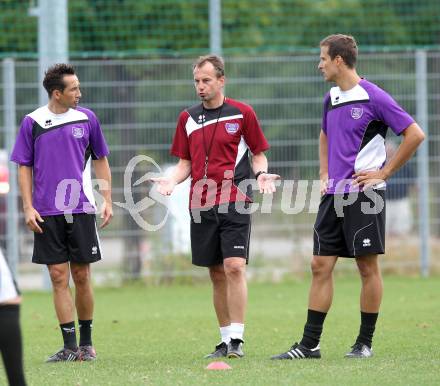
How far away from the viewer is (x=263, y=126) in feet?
47.4

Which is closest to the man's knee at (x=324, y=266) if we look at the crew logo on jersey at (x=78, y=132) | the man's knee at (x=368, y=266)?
the man's knee at (x=368, y=266)

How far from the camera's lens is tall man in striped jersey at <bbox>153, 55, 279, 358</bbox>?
25.5 ft


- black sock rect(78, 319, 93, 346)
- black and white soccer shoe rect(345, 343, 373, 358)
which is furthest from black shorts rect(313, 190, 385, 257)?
black sock rect(78, 319, 93, 346)

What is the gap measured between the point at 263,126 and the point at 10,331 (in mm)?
9596

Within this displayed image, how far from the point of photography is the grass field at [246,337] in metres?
6.62

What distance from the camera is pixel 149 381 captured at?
648 cm

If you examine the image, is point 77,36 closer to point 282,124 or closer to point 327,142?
point 282,124

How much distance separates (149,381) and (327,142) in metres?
2.24

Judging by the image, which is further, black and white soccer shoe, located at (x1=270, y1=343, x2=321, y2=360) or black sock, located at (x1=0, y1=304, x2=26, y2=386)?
black and white soccer shoe, located at (x1=270, y1=343, x2=321, y2=360)

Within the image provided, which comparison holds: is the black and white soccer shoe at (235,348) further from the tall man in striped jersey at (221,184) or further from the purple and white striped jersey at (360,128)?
the purple and white striped jersey at (360,128)

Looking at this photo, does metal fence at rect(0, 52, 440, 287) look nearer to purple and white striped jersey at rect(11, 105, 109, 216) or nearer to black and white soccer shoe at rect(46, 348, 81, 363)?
purple and white striped jersey at rect(11, 105, 109, 216)

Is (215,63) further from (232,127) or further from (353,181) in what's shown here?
(353,181)

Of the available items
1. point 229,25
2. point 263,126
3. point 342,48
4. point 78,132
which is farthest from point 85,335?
point 229,25

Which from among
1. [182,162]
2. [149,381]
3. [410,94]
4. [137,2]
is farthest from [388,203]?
[149,381]
